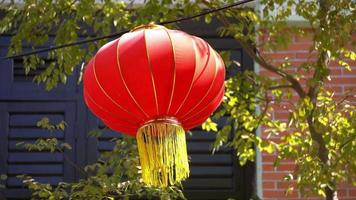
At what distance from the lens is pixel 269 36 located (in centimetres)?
554

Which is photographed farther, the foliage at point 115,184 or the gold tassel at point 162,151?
the foliage at point 115,184

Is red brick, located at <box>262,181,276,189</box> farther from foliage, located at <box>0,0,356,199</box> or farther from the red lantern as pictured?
the red lantern

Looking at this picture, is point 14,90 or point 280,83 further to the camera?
point 14,90

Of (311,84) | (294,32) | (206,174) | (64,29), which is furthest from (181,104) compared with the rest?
(206,174)

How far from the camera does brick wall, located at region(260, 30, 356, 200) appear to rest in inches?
235

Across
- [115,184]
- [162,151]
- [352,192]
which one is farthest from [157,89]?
[352,192]

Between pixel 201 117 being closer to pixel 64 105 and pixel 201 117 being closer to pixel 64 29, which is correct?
pixel 64 29

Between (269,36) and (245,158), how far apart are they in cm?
84

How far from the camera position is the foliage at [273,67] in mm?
4734

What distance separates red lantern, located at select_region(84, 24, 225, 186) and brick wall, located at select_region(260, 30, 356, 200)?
198 cm

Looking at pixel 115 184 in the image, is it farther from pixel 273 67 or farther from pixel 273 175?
pixel 273 175

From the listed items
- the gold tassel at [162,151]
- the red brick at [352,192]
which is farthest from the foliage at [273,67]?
the gold tassel at [162,151]

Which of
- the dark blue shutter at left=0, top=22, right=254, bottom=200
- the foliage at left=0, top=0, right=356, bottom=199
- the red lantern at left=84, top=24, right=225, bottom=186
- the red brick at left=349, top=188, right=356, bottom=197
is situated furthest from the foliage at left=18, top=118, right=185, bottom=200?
the red brick at left=349, top=188, right=356, bottom=197

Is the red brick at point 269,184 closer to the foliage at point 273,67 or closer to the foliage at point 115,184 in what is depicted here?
the foliage at point 273,67
